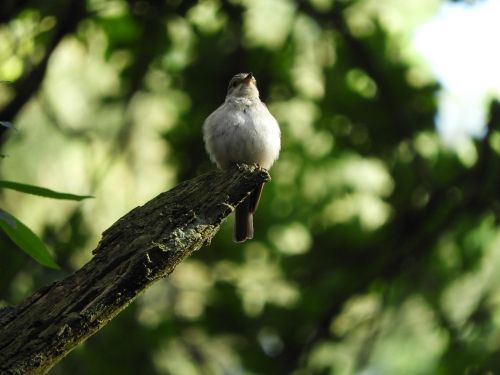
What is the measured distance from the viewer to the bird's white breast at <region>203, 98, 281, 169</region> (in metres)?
5.15

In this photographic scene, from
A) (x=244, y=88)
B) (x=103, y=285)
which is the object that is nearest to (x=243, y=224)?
(x=244, y=88)

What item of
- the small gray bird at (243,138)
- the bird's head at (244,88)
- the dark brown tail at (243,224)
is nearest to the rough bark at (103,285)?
the small gray bird at (243,138)

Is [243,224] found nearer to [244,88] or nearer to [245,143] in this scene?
[245,143]

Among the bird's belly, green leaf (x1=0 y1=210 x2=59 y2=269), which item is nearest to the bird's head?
the bird's belly

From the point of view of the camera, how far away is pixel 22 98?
6074mm

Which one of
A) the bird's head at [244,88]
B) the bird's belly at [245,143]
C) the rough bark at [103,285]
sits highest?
the bird's head at [244,88]

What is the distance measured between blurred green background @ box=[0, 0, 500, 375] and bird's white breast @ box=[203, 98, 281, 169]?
46.1 inches

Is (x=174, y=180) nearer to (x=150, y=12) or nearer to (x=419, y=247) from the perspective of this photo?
(x=150, y=12)

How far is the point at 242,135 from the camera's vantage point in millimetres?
5133

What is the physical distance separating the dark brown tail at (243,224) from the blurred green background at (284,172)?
1494 mm

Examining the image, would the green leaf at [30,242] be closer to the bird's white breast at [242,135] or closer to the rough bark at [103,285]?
the rough bark at [103,285]

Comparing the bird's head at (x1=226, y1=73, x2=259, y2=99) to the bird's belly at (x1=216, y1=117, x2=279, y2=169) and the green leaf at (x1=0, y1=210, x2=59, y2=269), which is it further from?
the green leaf at (x1=0, y1=210, x2=59, y2=269)

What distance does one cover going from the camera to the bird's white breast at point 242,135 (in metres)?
5.15

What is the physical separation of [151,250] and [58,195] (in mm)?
352
